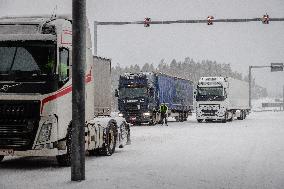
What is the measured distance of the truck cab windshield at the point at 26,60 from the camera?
1159 centimetres

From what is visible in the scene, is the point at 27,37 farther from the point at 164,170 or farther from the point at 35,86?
the point at 164,170

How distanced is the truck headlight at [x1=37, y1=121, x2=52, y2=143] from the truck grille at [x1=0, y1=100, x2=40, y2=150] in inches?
5.1

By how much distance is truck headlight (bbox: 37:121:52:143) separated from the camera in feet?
37.3

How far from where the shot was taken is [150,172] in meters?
11.3

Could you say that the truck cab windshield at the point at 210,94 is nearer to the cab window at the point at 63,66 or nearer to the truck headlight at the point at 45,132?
the cab window at the point at 63,66

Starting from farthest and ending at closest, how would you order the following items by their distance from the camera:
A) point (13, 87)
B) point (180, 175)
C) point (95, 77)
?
point (95, 77) → point (13, 87) → point (180, 175)

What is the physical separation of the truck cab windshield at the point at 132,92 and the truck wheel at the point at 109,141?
1798 centimetres

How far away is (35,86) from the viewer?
11.5 m

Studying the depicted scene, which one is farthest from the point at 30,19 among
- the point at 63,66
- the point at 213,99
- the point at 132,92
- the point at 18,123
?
the point at 213,99

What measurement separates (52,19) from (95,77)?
271 centimetres

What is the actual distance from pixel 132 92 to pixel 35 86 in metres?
22.0

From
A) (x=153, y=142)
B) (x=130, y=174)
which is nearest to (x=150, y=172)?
(x=130, y=174)

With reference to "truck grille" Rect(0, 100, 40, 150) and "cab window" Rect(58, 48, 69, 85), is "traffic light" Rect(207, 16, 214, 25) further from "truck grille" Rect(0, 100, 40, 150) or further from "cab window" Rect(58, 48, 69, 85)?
"truck grille" Rect(0, 100, 40, 150)

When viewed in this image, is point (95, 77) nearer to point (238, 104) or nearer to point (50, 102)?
point (50, 102)
